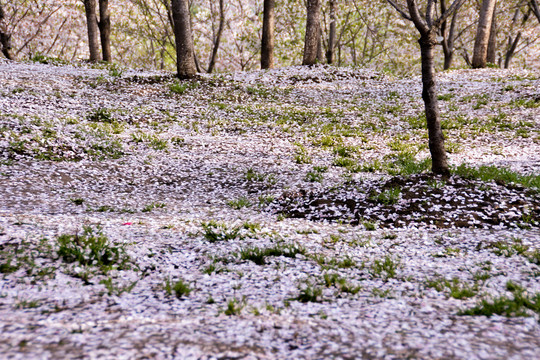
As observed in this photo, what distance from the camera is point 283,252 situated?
7297 millimetres

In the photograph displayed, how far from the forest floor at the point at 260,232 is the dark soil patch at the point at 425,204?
5 cm

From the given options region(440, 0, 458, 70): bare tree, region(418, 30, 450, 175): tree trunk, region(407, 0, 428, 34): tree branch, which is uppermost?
region(440, 0, 458, 70): bare tree

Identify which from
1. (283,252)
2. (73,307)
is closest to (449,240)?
(283,252)

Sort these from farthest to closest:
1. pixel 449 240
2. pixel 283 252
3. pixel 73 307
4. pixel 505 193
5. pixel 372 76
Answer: pixel 372 76, pixel 505 193, pixel 449 240, pixel 283 252, pixel 73 307

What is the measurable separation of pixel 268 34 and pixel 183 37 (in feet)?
26.9

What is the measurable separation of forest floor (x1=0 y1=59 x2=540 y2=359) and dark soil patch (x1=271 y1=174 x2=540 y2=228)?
51 millimetres

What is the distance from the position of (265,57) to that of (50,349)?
2870 centimetres

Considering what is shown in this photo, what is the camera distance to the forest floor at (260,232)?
174 inches

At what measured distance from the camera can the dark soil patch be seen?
28.6 ft

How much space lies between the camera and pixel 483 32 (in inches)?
1064

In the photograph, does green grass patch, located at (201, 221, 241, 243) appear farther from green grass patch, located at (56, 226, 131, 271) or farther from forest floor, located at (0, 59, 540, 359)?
green grass patch, located at (56, 226, 131, 271)

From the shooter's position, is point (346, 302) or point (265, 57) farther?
point (265, 57)

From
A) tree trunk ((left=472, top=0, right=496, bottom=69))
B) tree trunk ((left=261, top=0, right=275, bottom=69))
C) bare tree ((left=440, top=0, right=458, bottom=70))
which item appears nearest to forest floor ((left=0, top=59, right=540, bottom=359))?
tree trunk ((left=472, top=0, right=496, bottom=69))

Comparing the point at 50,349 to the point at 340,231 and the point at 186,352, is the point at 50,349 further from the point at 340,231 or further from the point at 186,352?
the point at 340,231
